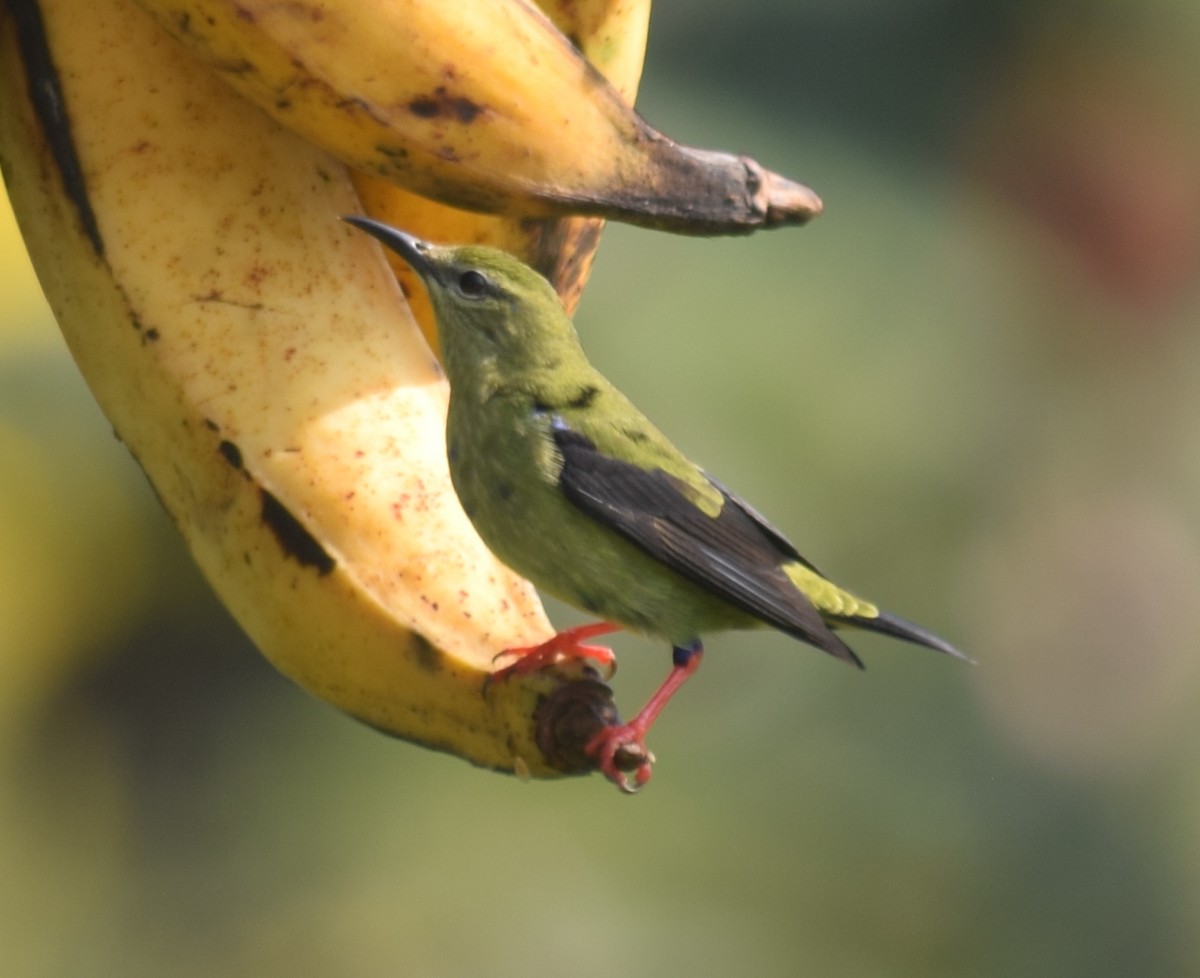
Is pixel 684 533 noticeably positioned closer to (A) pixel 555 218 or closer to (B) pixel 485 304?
(B) pixel 485 304

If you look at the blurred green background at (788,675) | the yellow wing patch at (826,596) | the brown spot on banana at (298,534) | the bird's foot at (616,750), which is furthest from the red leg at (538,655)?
the blurred green background at (788,675)

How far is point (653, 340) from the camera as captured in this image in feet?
13.5

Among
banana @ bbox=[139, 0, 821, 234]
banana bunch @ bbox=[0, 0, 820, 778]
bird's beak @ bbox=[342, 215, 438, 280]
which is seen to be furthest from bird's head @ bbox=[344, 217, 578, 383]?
banana @ bbox=[139, 0, 821, 234]

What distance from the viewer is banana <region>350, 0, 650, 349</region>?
211 centimetres

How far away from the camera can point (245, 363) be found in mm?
1971

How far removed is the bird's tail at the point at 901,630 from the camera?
262 centimetres

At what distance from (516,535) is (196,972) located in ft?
6.83

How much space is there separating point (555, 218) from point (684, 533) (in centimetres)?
55

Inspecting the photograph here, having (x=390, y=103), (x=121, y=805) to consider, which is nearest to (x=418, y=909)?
(x=121, y=805)

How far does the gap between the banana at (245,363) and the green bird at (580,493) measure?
13 centimetres

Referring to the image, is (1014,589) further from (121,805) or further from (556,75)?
(556,75)

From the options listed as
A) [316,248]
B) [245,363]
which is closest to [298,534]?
[245,363]

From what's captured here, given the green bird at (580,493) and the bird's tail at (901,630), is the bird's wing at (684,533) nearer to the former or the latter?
the green bird at (580,493)

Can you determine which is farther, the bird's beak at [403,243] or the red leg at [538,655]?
the bird's beak at [403,243]
